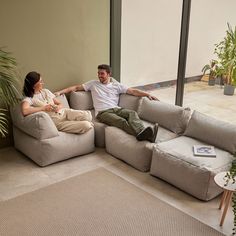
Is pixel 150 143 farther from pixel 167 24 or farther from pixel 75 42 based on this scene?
pixel 167 24

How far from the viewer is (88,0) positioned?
14.9 feet

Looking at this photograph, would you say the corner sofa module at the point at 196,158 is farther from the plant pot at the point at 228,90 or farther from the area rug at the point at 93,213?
the plant pot at the point at 228,90

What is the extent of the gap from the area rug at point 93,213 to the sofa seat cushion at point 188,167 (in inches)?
12.1

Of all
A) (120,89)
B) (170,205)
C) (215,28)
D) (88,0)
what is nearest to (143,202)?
(170,205)

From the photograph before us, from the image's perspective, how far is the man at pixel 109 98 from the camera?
3.95 meters

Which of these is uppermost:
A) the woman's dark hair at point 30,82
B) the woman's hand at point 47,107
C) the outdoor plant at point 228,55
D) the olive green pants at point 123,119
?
the outdoor plant at point 228,55

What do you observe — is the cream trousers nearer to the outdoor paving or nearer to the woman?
the woman

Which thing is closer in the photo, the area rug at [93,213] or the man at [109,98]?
the area rug at [93,213]

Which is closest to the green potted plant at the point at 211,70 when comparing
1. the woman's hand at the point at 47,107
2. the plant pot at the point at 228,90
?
the plant pot at the point at 228,90

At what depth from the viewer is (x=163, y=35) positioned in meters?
5.89

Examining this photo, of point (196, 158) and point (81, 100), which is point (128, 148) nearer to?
point (196, 158)

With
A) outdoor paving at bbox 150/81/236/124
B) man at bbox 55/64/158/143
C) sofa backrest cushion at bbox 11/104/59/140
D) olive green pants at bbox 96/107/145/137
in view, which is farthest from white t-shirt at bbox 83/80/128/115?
outdoor paving at bbox 150/81/236/124

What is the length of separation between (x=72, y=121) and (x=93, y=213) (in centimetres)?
137

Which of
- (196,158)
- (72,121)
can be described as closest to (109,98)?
(72,121)
